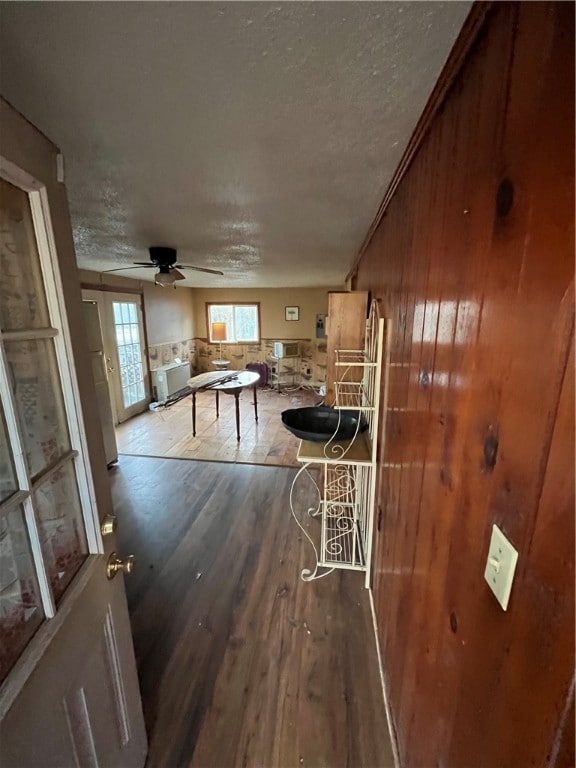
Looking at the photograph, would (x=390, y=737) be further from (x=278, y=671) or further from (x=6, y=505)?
(x=6, y=505)

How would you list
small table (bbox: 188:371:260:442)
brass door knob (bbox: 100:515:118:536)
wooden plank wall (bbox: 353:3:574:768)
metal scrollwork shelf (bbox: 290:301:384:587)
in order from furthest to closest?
small table (bbox: 188:371:260:442) < metal scrollwork shelf (bbox: 290:301:384:587) < brass door knob (bbox: 100:515:118:536) < wooden plank wall (bbox: 353:3:574:768)

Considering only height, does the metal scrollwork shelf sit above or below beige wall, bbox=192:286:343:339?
below

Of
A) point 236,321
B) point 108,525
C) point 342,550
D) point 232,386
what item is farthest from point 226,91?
point 236,321

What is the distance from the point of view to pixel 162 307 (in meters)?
5.91

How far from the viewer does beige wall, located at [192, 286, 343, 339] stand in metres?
6.87

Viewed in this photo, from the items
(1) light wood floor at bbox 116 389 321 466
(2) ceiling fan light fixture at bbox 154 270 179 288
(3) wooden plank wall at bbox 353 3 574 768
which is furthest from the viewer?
(1) light wood floor at bbox 116 389 321 466

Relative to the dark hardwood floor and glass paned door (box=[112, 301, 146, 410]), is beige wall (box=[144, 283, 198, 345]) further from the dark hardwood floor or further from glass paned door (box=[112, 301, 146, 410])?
the dark hardwood floor

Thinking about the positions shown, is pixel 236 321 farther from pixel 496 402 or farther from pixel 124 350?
pixel 496 402

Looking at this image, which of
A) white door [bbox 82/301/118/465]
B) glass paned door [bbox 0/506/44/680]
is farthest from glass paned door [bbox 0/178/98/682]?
white door [bbox 82/301/118/465]

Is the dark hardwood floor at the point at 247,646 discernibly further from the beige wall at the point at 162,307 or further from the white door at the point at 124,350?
the beige wall at the point at 162,307

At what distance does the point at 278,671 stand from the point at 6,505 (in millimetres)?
1466

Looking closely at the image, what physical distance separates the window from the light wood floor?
1.99 m

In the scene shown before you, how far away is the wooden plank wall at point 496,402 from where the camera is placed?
0.39m

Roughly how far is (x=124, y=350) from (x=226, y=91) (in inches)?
188
